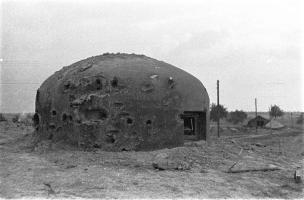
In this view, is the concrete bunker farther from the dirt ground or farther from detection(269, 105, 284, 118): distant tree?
detection(269, 105, 284, 118): distant tree

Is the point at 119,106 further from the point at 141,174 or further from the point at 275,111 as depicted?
the point at 275,111

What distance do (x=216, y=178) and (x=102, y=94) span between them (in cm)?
524

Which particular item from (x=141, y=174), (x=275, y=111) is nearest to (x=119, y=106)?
(x=141, y=174)

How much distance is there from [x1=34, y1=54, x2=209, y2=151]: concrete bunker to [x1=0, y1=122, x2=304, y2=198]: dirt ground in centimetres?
59

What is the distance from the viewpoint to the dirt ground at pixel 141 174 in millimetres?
8797

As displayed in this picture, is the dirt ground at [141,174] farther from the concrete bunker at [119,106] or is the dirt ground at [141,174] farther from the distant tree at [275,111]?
the distant tree at [275,111]

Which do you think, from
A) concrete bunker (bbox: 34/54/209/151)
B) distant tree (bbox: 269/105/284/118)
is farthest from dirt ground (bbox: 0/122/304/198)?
distant tree (bbox: 269/105/284/118)

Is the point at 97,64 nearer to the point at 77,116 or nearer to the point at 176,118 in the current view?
the point at 77,116

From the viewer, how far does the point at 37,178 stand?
391 inches

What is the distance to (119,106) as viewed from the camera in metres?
13.2

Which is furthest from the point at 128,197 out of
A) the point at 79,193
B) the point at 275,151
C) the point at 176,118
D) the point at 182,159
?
the point at 275,151

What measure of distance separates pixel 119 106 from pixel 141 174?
336 centimetres

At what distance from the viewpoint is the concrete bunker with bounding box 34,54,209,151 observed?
1315cm

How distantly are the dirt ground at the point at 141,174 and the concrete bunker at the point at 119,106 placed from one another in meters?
0.59
